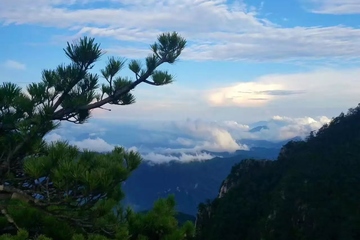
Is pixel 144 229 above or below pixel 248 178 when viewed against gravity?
above

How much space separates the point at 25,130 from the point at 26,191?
46 cm

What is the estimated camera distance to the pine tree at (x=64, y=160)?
3041 mm

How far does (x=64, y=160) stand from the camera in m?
3.00

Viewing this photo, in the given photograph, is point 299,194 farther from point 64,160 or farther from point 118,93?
point 64,160

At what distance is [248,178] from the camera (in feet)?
147

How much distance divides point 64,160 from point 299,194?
33.2 meters

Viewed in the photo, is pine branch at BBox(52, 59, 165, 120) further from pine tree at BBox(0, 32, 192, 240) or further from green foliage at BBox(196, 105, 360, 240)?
green foliage at BBox(196, 105, 360, 240)

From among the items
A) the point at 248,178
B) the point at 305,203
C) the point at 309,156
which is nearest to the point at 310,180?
the point at 305,203

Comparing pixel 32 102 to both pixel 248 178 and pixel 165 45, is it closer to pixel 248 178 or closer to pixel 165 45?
pixel 165 45

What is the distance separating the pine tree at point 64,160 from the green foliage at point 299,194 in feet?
88.1

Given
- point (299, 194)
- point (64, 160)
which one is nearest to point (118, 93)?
point (64, 160)

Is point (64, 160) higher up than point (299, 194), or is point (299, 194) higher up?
point (64, 160)

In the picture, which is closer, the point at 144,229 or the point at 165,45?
the point at 165,45

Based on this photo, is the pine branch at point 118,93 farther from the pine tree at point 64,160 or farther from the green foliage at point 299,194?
the green foliage at point 299,194
